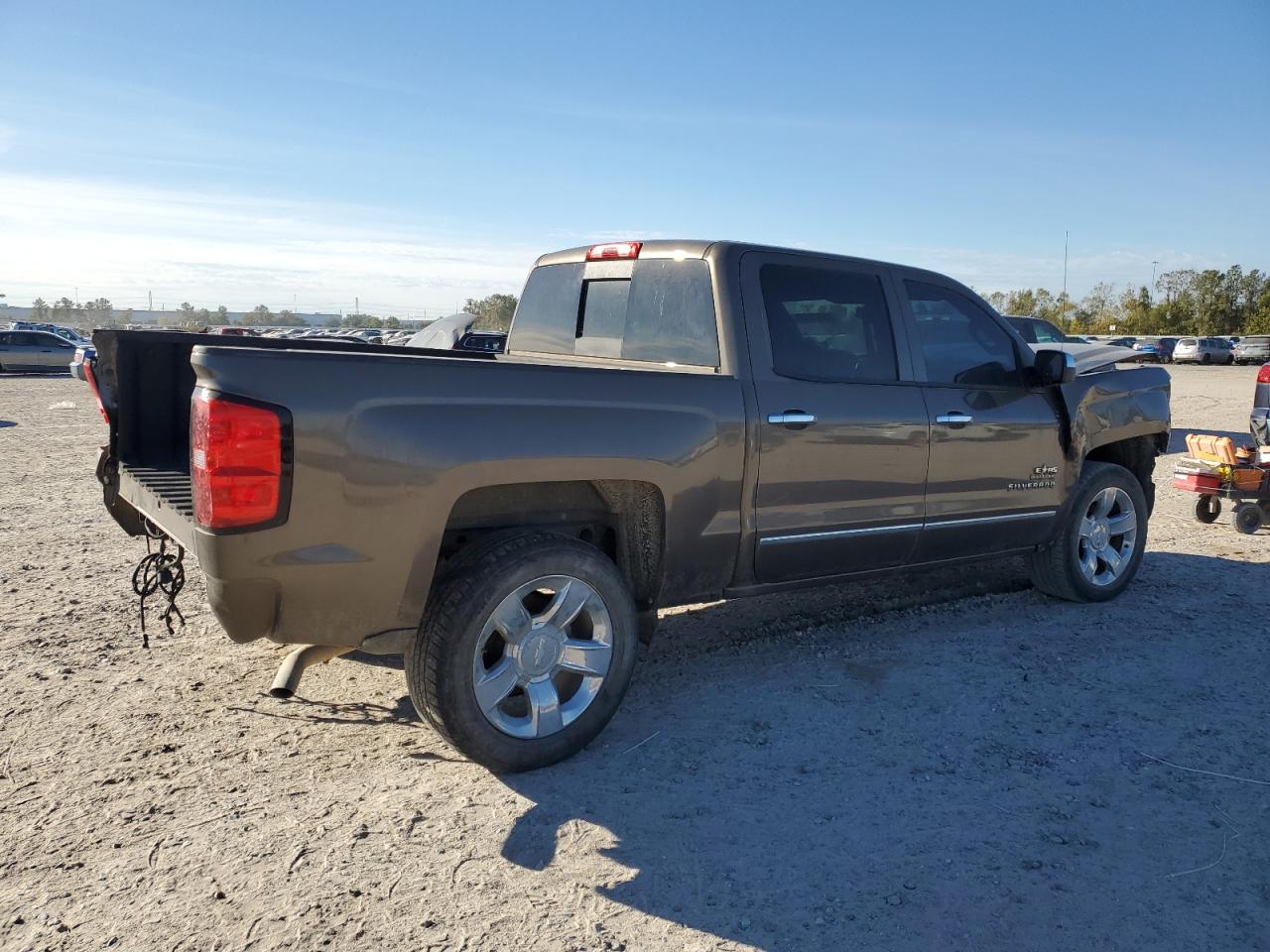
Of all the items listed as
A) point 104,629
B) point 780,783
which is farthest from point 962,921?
point 104,629

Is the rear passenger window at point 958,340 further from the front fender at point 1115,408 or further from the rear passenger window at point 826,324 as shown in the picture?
the front fender at point 1115,408

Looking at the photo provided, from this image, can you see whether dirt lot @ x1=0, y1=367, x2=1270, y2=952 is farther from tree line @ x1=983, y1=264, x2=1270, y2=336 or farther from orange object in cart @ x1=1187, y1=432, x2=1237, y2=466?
tree line @ x1=983, y1=264, x2=1270, y2=336

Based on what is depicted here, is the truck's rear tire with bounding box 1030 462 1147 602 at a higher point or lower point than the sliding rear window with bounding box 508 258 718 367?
lower

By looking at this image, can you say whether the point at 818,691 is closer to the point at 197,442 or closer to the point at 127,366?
the point at 197,442

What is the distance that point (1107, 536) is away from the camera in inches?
233

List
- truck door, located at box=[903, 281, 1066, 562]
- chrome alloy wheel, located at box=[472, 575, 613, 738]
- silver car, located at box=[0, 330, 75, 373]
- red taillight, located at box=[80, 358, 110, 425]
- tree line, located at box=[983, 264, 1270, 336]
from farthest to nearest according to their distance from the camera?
tree line, located at box=[983, 264, 1270, 336]
silver car, located at box=[0, 330, 75, 373]
truck door, located at box=[903, 281, 1066, 562]
red taillight, located at box=[80, 358, 110, 425]
chrome alloy wheel, located at box=[472, 575, 613, 738]

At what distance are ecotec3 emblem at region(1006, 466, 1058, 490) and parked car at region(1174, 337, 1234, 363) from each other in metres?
53.5

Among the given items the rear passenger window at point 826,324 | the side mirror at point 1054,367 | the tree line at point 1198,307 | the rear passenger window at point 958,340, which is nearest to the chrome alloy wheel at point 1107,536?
the side mirror at point 1054,367

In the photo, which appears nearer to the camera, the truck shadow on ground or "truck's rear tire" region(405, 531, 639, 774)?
the truck shadow on ground

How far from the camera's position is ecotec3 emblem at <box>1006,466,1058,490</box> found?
531 centimetres

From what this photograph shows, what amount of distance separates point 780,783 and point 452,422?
1744 millimetres

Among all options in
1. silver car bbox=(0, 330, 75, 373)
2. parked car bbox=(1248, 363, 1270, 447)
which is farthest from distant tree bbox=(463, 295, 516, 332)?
parked car bbox=(1248, 363, 1270, 447)

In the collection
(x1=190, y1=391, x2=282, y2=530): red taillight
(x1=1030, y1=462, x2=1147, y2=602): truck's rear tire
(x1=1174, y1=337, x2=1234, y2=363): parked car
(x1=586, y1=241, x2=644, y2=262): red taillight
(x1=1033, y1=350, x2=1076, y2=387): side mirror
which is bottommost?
(x1=1030, y1=462, x2=1147, y2=602): truck's rear tire

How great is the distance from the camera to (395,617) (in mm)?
3434
